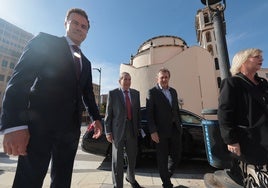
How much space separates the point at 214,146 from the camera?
2.28 metres

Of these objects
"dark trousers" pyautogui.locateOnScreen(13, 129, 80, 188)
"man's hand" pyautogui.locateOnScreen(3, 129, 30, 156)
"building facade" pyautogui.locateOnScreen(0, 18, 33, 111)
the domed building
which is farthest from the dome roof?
"building facade" pyautogui.locateOnScreen(0, 18, 33, 111)

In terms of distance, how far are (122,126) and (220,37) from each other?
89.5 inches

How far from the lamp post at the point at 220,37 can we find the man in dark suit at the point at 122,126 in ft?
5.19

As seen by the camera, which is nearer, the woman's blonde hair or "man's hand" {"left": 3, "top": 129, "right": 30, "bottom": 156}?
"man's hand" {"left": 3, "top": 129, "right": 30, "bottom": 156}

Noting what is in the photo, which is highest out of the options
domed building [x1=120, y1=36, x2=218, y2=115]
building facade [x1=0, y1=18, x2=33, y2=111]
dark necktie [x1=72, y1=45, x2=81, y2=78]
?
building facade [x1=0, y1=18, x2=33, y2=111]

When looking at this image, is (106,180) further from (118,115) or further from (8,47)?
(8,47)

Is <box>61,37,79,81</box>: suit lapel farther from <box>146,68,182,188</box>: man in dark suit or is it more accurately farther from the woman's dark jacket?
<box>146,68,182,188</box>: man in dark suit

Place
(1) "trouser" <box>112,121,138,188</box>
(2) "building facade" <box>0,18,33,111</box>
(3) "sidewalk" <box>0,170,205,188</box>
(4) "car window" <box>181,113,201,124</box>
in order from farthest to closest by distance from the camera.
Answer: (2) "building facade" <box>0,18,33,111</box>, (4) "car window" <box>181,113,201,124</box>, (3) "sidewalk" <box>0,170,205,188</box>, (1) "trouser" <box>112,121,138,188</box>

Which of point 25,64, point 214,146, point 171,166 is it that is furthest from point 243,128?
point 25,64

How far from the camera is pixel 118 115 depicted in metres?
3.21

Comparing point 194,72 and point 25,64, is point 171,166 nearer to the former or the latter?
point 25,64

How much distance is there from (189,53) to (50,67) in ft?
92.8

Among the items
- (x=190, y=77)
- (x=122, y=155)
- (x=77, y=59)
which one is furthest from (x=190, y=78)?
(x=77, y=59)

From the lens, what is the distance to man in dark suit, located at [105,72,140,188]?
3037mm
